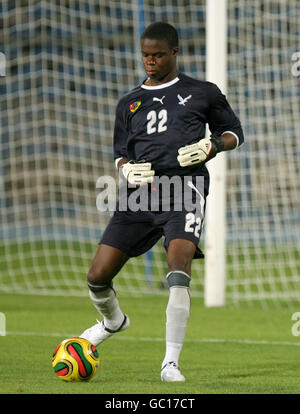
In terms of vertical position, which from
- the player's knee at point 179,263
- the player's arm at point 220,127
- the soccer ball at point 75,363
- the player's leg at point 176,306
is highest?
the player's arm at point 220,127

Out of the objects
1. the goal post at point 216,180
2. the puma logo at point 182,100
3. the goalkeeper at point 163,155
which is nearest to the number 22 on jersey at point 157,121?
the goalkeeper at point 163,155

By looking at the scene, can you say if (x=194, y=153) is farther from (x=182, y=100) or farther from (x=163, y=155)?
(x=182, y=100)

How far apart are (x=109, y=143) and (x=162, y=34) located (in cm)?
1304

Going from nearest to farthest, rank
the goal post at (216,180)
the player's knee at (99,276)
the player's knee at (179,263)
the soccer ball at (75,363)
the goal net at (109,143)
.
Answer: the soccer ball at (75,363), the player's knee at (179,263), the player's knee at (99,276), the goal post at (216,180), the goal net at (109,143)

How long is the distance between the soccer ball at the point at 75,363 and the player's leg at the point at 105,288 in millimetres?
500

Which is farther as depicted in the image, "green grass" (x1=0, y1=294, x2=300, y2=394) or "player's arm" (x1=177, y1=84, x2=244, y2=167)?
"player's arm" (x1=177, y1=84, x2=244, y2=167)

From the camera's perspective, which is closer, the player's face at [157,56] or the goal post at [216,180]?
the player's face at [157,56]

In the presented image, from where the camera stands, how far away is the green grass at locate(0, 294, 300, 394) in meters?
5.04

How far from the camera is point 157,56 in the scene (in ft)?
18.2

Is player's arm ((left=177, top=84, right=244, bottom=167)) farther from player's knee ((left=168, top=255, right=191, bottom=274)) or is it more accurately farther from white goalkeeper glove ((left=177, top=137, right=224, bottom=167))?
player's knee ((left=168, top=255, right=191, bottom=274))

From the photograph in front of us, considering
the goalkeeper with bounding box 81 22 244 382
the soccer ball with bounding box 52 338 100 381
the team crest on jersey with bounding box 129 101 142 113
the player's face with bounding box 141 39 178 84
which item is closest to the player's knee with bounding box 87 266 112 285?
the goalkeeper with bounding box 81 22 244 382

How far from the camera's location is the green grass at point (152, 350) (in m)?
5.04

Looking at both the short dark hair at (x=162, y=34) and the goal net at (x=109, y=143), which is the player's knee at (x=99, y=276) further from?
the goal net at (x=109, y=143)

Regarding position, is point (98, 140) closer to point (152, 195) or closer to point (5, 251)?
point (5, 251)
